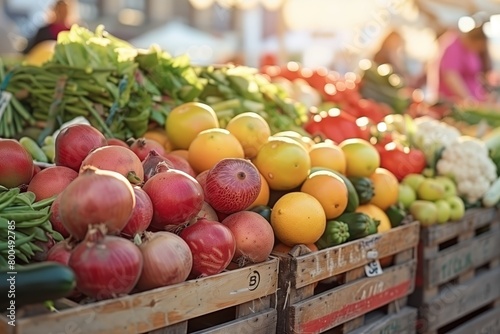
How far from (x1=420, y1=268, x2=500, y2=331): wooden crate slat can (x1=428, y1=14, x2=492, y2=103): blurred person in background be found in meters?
3.66

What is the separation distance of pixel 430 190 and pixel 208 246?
1.89m

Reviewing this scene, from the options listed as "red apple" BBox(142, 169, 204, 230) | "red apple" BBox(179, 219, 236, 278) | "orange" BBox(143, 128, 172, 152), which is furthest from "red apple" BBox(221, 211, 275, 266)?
"orange" BBox(143, 128, 172, 152)

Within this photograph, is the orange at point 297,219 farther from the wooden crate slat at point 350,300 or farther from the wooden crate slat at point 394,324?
the wooden crate slat at point 394,324

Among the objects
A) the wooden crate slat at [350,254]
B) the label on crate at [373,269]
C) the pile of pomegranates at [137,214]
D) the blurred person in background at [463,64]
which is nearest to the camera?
the pile of pomegranates at [137,214]

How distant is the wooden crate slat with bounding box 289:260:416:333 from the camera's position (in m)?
2.60

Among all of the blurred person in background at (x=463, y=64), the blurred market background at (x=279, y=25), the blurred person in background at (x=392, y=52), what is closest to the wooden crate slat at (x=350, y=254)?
the blurred market background at (x=279, y=25)

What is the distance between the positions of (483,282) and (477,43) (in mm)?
4279

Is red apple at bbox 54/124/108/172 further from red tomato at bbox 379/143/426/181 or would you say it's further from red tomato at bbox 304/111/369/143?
red tomato at bbox 379/143/426/181

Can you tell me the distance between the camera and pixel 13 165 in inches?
95.3

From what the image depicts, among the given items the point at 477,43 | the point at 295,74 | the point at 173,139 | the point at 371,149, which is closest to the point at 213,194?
the point at 173,139

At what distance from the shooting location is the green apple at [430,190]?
364cm

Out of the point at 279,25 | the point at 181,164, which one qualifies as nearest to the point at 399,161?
the point at 181,164

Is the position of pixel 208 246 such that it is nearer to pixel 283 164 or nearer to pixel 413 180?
pixel 283 164

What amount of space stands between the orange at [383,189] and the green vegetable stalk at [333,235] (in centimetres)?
44
